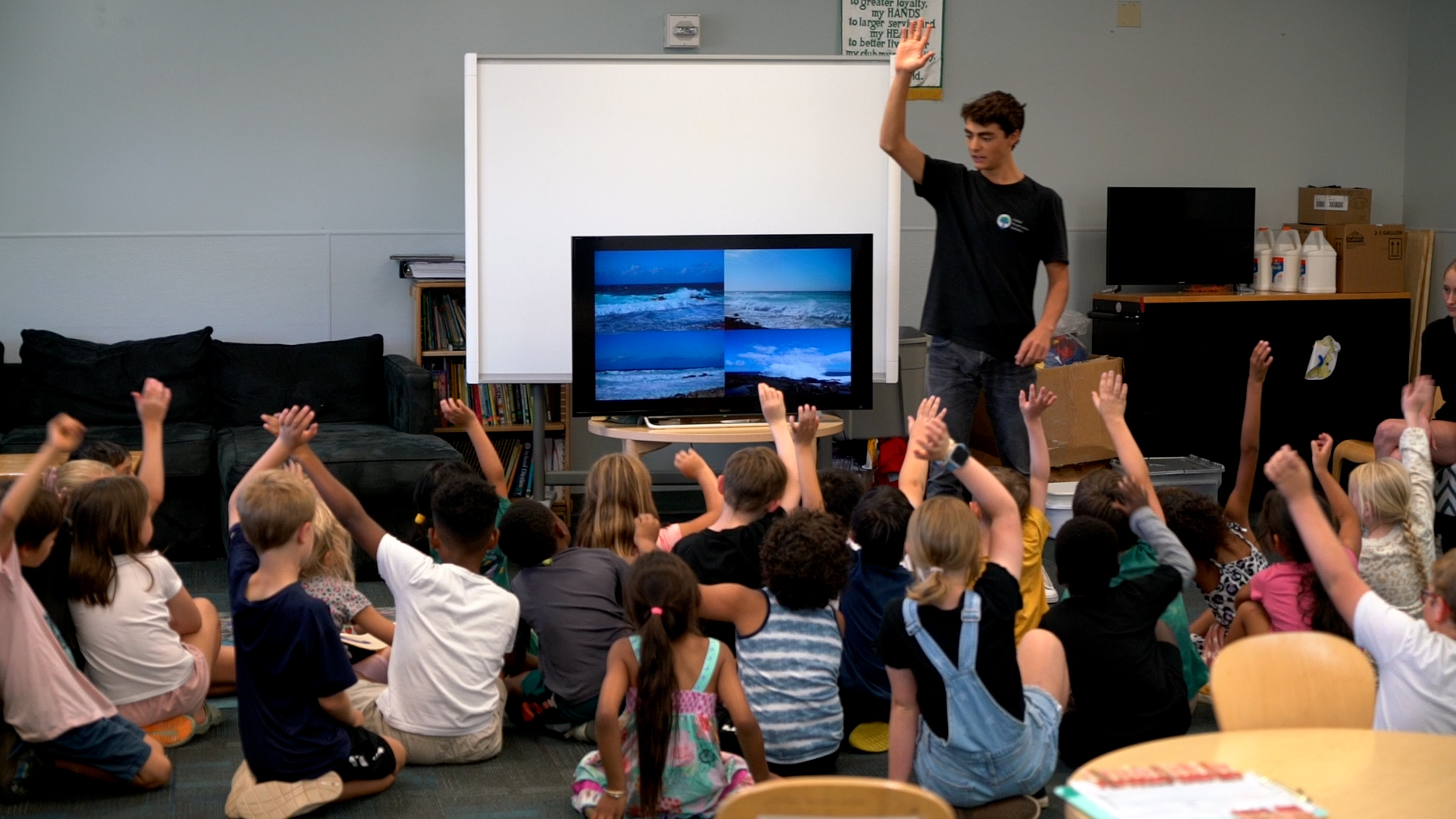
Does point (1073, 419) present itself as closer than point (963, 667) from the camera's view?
No

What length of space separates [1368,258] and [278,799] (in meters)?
5.55

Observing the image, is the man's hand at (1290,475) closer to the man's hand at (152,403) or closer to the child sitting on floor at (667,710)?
the child sitting on floor at (667,710)

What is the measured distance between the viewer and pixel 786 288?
15.8 ft

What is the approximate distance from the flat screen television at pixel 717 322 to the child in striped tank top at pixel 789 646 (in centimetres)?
196

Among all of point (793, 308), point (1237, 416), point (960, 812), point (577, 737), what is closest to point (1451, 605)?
point (960, 812)

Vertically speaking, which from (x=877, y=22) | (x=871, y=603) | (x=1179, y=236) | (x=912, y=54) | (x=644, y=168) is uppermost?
(x=877, y=22)

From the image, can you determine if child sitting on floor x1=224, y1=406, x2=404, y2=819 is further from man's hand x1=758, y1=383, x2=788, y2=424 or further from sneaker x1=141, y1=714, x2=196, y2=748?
man's hand x1=758, y1=383, x2=788, y2=424

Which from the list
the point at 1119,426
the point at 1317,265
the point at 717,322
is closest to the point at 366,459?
the point at 717,322

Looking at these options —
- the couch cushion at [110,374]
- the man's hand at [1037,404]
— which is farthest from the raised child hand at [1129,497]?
the couch cushion at [110,374]

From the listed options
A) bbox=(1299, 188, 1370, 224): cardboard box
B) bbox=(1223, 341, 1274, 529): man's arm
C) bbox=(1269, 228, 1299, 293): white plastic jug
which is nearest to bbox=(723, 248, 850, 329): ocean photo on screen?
bbox=(1223, 341, 1274, 529): man's arm

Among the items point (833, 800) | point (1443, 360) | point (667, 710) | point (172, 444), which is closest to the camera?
point (833, 800)

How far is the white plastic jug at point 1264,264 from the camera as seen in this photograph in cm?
640

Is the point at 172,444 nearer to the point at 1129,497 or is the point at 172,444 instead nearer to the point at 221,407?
the point at 221,407

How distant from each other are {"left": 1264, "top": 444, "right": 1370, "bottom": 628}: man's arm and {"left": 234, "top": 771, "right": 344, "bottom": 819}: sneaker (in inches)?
Result: 74.6
